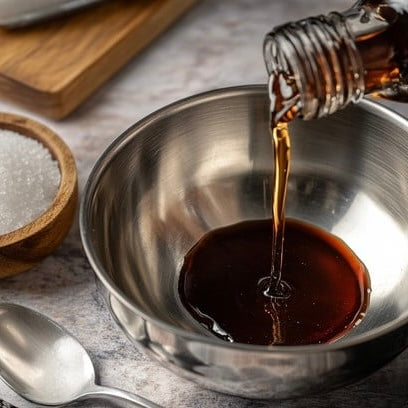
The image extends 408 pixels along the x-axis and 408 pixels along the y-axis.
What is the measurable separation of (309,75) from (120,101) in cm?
51

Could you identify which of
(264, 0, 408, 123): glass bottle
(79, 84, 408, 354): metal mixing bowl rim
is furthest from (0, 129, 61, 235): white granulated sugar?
(264, 0, 408, 123): glass bottle

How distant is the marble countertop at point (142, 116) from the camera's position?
922mm

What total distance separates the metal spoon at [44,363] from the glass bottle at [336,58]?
30 cm

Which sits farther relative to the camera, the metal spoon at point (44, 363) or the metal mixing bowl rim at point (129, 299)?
the metal spoon at point (44, 363)

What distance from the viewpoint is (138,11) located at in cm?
134

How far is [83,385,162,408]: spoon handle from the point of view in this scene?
2.91 feet

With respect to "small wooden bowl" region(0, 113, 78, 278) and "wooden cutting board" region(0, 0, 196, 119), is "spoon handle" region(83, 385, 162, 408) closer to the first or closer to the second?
"small wooden bowl" region(0, 113, 78, 278)

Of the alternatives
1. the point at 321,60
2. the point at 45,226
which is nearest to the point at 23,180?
the point at 45,226

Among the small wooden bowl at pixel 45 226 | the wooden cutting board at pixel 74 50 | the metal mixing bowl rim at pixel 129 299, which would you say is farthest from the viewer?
the wooden cutting board at pixel 74 50

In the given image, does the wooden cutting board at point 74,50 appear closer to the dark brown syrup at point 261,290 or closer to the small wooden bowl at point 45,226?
the small wooden bowl at point 45,226

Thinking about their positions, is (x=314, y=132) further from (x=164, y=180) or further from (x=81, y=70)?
(x=81, y=70)

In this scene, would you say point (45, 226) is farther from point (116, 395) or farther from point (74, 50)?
point (74, 50)

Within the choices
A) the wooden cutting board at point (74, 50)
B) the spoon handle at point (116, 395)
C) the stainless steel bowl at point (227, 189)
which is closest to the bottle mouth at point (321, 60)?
the stainless steel bowl at point (227, 189)

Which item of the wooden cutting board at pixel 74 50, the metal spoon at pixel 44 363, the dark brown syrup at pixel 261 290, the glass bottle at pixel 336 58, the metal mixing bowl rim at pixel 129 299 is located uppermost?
the glass bottle at pixel 336 58
